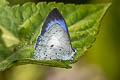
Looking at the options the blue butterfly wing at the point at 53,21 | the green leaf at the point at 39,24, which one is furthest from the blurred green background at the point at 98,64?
the blue butterfly wing at the point at 53,21

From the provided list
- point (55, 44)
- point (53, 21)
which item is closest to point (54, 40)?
point (55, 44)

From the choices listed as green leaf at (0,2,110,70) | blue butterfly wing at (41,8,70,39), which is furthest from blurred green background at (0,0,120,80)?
blue butterfly wing at (41,8,70,39)

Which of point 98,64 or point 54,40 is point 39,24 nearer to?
point 54,40

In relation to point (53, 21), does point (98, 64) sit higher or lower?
higher

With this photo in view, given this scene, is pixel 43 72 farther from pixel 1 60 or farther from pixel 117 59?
pixel 1 60

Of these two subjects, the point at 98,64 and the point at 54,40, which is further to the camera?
the point at 98,64

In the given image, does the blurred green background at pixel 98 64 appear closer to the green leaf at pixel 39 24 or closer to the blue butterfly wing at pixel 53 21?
the green leaf at pixel 39 24

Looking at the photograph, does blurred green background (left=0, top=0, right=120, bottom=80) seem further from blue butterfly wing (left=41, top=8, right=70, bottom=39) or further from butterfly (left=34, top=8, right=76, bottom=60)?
blue butterfly wing (left=41, top=8, right=70, bottom=39)

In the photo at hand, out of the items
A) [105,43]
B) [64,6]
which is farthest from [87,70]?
[64,6]
